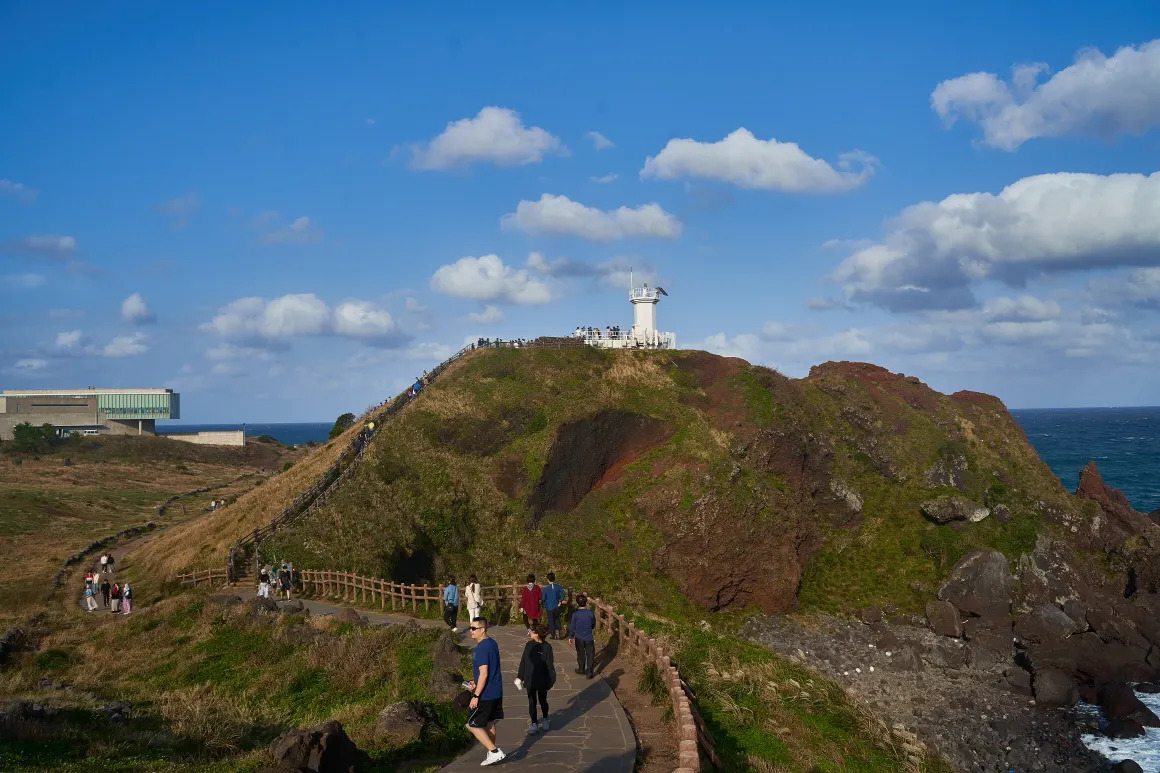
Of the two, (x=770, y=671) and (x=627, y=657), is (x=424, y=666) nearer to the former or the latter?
(x=627, y=657)

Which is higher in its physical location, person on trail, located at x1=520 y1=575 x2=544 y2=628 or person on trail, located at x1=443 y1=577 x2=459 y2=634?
person on trail, located at x1=520 y1=575 x2=544 y2=628

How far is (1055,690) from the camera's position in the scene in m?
32.4

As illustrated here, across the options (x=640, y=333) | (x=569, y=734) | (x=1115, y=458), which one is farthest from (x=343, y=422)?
(x=1115, y=458)

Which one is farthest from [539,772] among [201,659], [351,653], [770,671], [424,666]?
[201,659]

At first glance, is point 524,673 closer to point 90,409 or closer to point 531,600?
point 531,600

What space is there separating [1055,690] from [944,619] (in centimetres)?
758

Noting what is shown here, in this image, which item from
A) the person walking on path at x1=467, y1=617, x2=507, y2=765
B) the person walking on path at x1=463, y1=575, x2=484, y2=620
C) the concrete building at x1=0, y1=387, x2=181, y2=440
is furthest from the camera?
the concrete building at x1=0, y1=387, x2=181, y2=440

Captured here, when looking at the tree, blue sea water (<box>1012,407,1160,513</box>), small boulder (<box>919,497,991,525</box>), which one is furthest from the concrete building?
blue sea water (<box>1012,407,1160,513</box>)

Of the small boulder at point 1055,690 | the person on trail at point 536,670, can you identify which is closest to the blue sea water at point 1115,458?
the small boulder at point 1055,690

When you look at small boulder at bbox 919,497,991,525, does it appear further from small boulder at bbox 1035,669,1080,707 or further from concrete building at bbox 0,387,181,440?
concrete building at bbox 0,387,181,440

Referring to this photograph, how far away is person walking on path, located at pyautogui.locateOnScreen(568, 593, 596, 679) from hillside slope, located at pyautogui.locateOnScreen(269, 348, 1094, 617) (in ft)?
66.9

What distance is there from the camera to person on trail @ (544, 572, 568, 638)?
2000 centimetres

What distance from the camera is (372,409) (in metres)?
64.3

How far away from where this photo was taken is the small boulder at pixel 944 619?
3934cm
